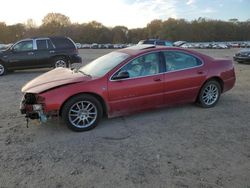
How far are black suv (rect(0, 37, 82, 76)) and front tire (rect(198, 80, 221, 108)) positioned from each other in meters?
8.71

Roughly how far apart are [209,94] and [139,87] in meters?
1.99

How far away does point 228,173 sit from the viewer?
368 cm

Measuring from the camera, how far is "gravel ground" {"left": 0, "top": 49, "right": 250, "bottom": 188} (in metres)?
3.56

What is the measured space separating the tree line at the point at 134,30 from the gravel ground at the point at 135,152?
84.0m

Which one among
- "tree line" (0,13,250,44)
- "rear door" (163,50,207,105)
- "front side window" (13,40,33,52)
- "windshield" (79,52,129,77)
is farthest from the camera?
"tree line" (0,13,250,44)

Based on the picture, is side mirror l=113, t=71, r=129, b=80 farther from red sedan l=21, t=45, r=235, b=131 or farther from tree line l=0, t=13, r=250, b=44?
tree line l=0, t=13, r=250, b=44

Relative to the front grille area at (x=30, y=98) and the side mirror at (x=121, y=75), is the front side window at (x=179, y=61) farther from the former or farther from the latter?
the front grille area at (x=30, y=98)

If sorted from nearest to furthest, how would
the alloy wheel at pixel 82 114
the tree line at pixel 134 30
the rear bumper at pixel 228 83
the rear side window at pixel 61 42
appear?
the alloy wheel at pixel 82 114
the rear bumper at pixel 228 83
the rear side window at pixel 61 42
the tree line at pixel 134 30

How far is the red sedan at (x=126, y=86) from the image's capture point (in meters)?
5.02

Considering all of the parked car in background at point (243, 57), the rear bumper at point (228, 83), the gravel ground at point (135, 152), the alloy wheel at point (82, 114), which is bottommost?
the gravel ground at point (135, 152)

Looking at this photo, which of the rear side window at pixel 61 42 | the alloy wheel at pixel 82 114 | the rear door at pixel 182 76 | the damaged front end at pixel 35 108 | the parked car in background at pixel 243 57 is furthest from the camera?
the parked car in background at pixel 243 57

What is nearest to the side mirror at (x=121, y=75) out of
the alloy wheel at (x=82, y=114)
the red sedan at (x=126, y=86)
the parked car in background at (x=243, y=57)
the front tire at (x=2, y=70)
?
the red sedan at (x=126, y=86)

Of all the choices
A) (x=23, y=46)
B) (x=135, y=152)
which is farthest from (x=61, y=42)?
(x=135, y=152)

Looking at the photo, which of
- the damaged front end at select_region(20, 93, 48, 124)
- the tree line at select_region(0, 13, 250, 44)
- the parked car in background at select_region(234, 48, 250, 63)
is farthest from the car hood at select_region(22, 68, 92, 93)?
the tree line at select_region(0, 13, 250, 44)
